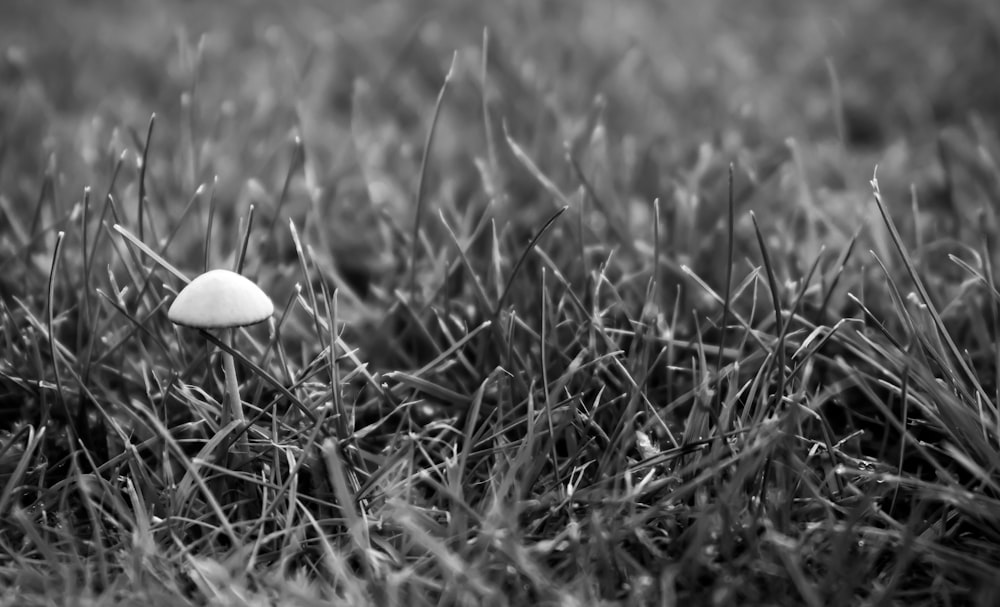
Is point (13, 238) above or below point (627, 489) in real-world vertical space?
above

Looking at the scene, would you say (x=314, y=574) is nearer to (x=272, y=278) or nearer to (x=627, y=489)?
(x=627, y=489)

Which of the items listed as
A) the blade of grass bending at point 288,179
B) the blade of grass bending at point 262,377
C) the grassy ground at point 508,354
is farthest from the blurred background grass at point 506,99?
the blade of grass bending at point 262,377

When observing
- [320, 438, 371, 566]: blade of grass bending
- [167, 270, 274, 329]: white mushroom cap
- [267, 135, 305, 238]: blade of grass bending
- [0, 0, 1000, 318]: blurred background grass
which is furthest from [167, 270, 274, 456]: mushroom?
[0, 0, 1000, 318]: blurred background grass

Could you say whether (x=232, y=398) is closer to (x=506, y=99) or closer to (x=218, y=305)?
(x=218, y=305)

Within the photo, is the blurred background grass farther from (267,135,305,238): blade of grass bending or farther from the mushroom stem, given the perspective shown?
the mushroom stem

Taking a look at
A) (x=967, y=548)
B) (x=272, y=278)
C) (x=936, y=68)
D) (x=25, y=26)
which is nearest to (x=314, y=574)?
(x=272, y=278)

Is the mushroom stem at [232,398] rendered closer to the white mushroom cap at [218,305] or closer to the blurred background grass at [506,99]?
the white mushroom cap at [218,305]
